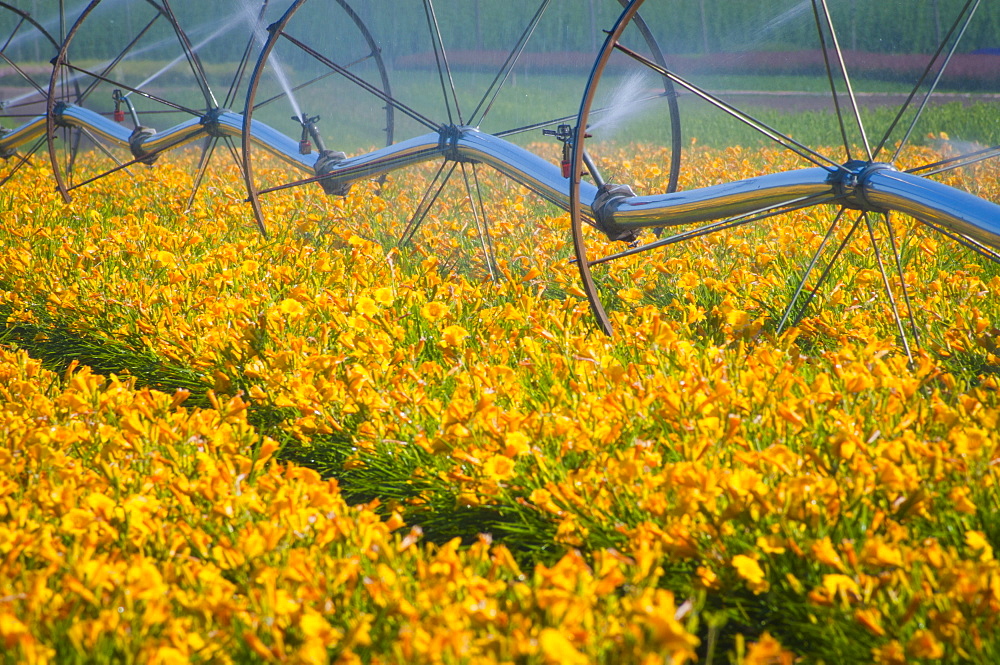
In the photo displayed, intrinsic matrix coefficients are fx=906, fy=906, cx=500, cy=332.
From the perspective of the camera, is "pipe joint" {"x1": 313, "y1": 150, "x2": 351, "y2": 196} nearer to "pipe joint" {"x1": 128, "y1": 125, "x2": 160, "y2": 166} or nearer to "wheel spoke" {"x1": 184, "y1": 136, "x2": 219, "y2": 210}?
"wheel spoke" {"x1": 184, "y1": 136, "x2": 219, "y2": 210}

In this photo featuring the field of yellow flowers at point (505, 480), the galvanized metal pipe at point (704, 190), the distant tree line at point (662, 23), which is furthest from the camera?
the distant tree line at point (662, 23)

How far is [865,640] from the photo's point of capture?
1343mm

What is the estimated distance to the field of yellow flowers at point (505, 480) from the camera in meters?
1.28

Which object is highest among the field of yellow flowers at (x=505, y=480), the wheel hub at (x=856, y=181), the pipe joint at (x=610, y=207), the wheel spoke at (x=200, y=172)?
the wheel spoke at (x=200, y=172)

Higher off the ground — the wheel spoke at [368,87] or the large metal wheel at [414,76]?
the large metal wheel at [414,76]

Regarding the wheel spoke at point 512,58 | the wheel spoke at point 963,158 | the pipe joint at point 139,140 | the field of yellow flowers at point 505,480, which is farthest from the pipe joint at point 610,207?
the pipe joint at point 139,140

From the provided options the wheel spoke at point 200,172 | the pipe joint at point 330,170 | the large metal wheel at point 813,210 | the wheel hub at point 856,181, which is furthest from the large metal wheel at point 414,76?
the wheel hub at point 856,181

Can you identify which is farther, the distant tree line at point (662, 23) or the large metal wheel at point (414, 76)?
the distant tree line at point (662, 23)

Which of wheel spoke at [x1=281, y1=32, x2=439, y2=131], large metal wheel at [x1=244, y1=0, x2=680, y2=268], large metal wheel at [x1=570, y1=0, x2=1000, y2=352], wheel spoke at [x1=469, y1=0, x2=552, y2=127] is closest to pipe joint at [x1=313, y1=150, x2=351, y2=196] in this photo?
wheel spoke at [x1=281, y1=32, x2=439, y2=131]

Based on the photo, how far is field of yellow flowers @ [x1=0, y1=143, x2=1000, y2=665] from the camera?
1.28m

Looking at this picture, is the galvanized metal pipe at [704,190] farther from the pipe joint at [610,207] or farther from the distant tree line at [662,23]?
the distant tree line at [662,23]

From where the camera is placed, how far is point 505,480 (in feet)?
6.08

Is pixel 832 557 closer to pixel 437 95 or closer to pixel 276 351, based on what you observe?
pixel 276 351

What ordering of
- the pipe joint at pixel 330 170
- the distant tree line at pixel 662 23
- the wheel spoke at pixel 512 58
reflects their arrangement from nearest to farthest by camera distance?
the wheel spoke at pixel 512 58, the pipe joint at pixel 330 170, the distant tree line at pixel 662 23
